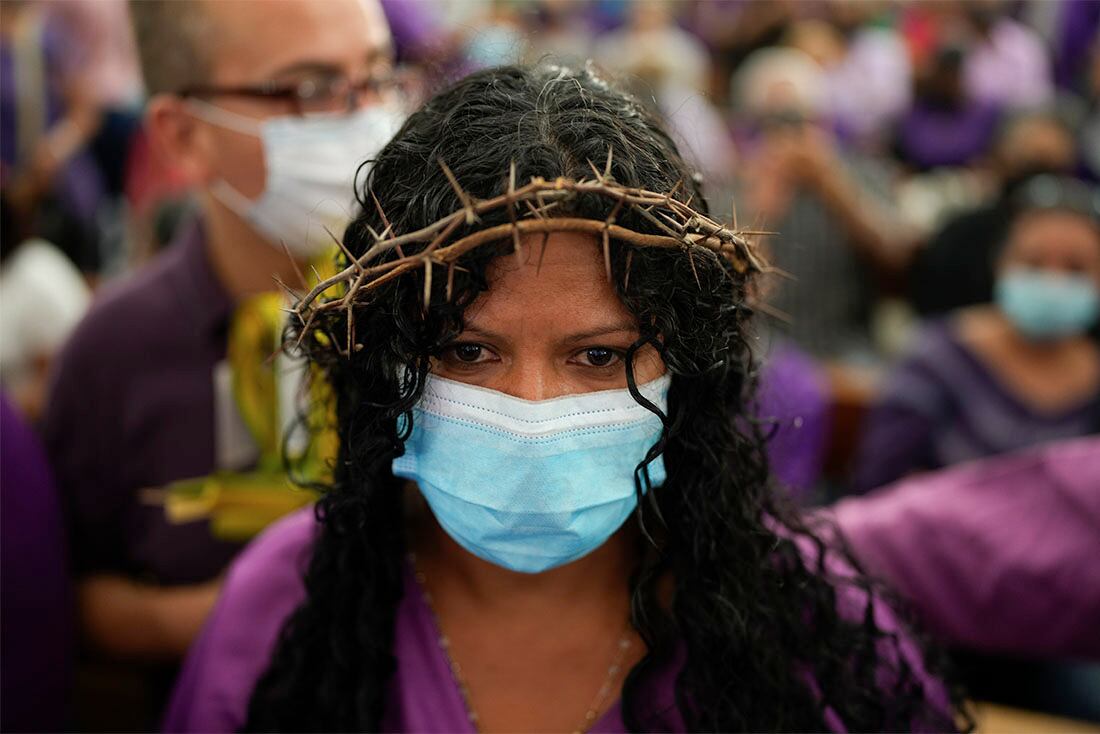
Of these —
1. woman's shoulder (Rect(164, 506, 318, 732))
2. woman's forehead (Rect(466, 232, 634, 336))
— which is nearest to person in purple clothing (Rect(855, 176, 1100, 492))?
woman's shoulder (Rect(164, 506, 318, 732))

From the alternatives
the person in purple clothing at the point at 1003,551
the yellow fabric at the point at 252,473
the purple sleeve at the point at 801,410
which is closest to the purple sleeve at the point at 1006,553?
the person in purple clothing at the point at 1003,551

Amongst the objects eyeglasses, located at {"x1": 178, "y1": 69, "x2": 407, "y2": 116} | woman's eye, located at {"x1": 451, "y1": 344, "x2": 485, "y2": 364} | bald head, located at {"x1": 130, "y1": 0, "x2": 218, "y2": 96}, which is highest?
bald head, located at {"x1": 130, "y1": 0, "x2": 218, "y2": 96}

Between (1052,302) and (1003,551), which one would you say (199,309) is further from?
(1052,302)

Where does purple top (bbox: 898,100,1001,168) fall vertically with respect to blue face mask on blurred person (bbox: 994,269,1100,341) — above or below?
below

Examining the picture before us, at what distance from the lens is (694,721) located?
1.54 metres

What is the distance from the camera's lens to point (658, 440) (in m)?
1.50

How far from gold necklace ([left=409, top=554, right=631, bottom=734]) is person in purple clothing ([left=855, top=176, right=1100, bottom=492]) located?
203 cm

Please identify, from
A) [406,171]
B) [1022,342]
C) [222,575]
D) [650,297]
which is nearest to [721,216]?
[650,297]

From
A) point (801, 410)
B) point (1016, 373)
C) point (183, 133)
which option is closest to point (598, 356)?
point (183, 133)

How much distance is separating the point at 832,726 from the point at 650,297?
703 millimetres

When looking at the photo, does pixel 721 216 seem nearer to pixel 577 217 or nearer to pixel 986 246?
pixel 577 217

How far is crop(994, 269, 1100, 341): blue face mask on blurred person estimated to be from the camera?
11.0ft

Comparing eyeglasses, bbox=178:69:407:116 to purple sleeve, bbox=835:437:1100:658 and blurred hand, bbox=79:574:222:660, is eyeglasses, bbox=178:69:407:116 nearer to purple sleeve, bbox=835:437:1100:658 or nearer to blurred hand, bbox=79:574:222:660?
blurred hand, bbox=79:574:222:660

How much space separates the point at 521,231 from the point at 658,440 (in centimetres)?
38
